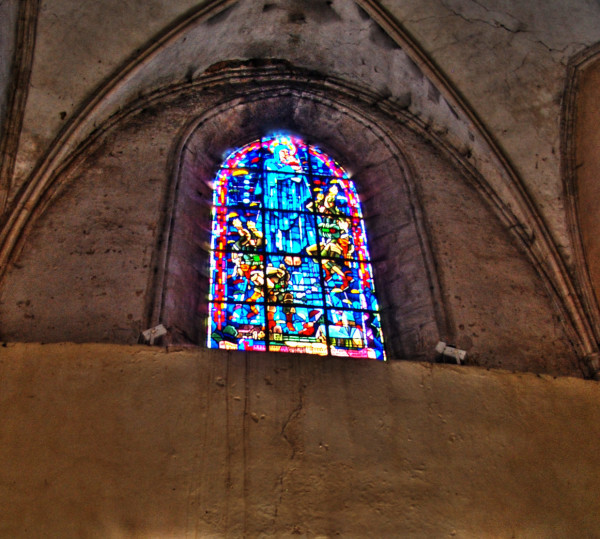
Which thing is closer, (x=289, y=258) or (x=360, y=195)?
(x=289, y=258)

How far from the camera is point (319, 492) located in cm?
454

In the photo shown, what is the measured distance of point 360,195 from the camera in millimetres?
Result: 7148

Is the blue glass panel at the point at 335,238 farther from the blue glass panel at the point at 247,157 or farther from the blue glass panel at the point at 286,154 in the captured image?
the blue glass panel at the point at 247,157

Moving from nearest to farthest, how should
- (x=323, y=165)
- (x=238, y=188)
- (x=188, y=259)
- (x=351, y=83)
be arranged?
(x=188, y=259) → (x=238, y=188) → (x=323, y=165) → (x=351, y=83)

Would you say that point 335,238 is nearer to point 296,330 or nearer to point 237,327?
point 296,330

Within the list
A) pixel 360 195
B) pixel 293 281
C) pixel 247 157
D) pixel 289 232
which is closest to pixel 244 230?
pixel 289 232

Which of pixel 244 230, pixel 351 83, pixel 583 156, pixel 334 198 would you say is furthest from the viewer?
pixel 351 83

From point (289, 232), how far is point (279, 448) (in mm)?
2406

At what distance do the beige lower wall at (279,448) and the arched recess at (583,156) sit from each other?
159 cm

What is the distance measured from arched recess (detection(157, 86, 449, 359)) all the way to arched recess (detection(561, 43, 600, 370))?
1317 millimetres

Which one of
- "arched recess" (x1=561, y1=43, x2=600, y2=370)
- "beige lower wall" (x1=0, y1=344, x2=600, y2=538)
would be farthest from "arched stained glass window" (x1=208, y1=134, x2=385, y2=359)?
"arched recess" (x1=561, y1=43, x2=600, y2=370)

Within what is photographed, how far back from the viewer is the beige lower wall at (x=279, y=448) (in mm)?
4309

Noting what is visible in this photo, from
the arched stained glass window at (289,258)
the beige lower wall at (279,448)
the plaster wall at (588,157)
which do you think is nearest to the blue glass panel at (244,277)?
the arched stained glass window at (289,258)

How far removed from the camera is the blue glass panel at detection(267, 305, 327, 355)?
576cm
